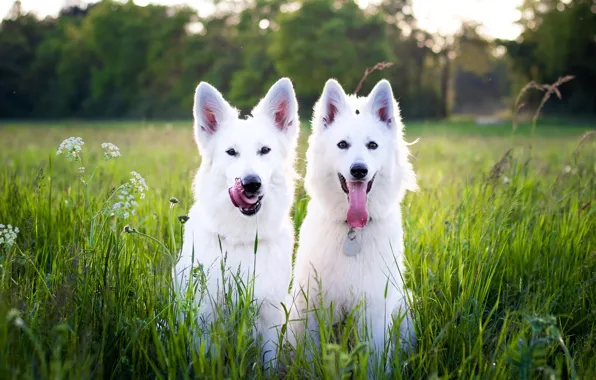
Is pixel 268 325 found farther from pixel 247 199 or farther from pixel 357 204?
pixel 357 204

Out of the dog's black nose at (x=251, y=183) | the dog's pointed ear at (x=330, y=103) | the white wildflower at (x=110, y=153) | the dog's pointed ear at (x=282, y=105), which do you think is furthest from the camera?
the dog's pointed ear at (x=330, y=103)

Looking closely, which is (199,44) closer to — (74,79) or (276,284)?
(74,79)

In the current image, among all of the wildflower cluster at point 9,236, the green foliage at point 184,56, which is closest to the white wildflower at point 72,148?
the wildflower cluster at point 9,236

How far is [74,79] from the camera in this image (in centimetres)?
4928

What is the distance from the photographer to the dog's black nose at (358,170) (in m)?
3.16

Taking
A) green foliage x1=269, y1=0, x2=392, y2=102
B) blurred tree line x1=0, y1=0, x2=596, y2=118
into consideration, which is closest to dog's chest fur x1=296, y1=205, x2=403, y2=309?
blurred tree line x1=0, y1=0, x2=596, y2=118

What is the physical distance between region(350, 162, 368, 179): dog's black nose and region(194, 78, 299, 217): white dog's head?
1.72ft

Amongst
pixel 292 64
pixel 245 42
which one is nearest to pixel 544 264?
pixel 292 64

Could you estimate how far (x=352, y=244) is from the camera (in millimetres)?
3365

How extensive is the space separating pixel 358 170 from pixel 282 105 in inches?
32.7

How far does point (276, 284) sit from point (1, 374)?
1.64 meters

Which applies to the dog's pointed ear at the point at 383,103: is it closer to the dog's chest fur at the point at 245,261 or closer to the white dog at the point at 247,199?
the white dog at the point at 247,199

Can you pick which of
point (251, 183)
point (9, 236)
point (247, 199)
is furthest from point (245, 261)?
point (9, 236)

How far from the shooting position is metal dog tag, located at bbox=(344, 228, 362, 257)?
10.9 feet
